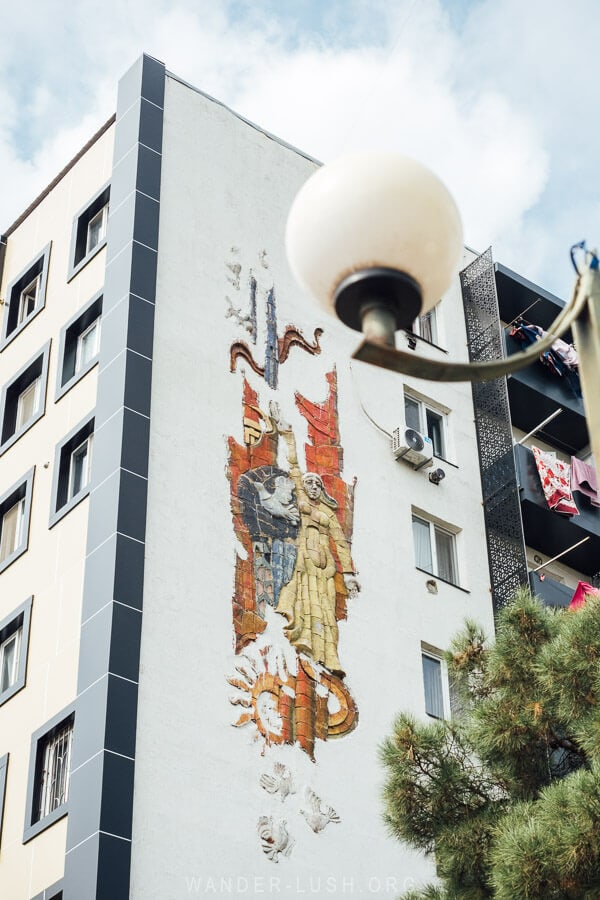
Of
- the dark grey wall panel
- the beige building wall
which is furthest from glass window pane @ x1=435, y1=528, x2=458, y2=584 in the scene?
the beige building wall

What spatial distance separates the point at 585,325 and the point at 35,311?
21.3 metres

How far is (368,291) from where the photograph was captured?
673cm

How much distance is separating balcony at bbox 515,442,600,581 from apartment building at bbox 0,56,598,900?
98 mm

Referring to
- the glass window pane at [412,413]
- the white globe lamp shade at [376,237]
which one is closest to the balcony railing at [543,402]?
the glass window pane at [412,413]

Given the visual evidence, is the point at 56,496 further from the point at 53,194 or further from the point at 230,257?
the point at 53,194

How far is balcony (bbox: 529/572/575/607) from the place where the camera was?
1085 inches

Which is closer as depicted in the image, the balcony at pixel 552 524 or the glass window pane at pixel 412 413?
the glass window pane at pixel 412 413

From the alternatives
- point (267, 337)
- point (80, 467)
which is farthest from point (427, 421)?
point (80, 467)

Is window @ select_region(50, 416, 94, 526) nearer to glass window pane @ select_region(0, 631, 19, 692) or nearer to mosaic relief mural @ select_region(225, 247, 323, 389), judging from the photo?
glass window pane @ select_region(0, 631, 19, 692)

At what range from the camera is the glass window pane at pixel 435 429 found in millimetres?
28844

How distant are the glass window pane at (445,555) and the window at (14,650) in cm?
780

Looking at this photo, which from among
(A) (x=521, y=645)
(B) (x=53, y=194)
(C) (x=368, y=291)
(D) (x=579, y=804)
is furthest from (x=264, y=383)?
(C) (x=368, y=291)

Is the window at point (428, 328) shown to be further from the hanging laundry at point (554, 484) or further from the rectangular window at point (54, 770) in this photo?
the rectangular window at point (54, 770)

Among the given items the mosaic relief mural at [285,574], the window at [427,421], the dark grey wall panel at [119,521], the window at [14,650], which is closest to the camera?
the dark grey wall panel at [119,521]
